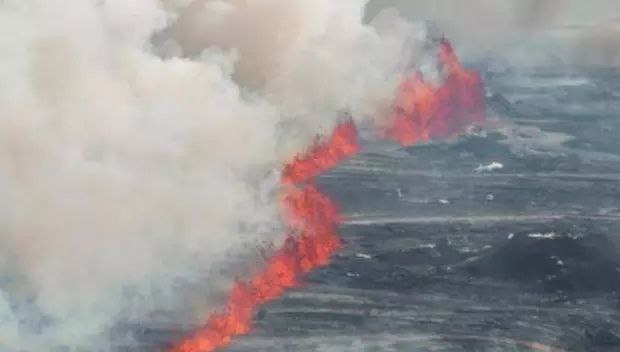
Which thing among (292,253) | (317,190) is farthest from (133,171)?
(317,190)

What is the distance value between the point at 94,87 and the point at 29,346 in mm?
6775

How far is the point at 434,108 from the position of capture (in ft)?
142

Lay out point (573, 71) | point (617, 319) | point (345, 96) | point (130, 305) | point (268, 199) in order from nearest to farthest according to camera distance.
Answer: point (130, 305)
point (617, 319)
point (268, 199)
point (345, 96)
point (573, 71)

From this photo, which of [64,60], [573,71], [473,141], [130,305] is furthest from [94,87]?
[573,71]

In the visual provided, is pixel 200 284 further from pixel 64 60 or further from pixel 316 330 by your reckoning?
pixel 64 60

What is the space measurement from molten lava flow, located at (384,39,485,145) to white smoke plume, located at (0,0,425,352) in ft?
32.3

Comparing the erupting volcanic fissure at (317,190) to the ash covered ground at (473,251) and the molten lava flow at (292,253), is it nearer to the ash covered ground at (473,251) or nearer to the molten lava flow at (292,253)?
the molten lava flow at (292,253)

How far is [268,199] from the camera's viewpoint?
30.2 meters

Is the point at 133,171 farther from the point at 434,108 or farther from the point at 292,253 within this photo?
the point at 434,108

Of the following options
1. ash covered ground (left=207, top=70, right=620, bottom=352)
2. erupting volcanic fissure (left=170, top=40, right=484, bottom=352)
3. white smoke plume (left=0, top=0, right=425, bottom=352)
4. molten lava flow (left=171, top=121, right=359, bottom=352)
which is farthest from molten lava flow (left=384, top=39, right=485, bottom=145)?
white smoke plume (left=0, top=0, right=425, bottom=352)

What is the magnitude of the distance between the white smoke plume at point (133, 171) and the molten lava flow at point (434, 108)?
984 centimetres

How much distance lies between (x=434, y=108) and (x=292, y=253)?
1605cm

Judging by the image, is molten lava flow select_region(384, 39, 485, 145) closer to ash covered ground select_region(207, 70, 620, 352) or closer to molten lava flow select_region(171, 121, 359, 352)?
ash covered ground select_region(207, 70, 620, 352)

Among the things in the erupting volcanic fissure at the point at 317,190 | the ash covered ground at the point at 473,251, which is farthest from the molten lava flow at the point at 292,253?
the ash covered ground at the point at 473,251
